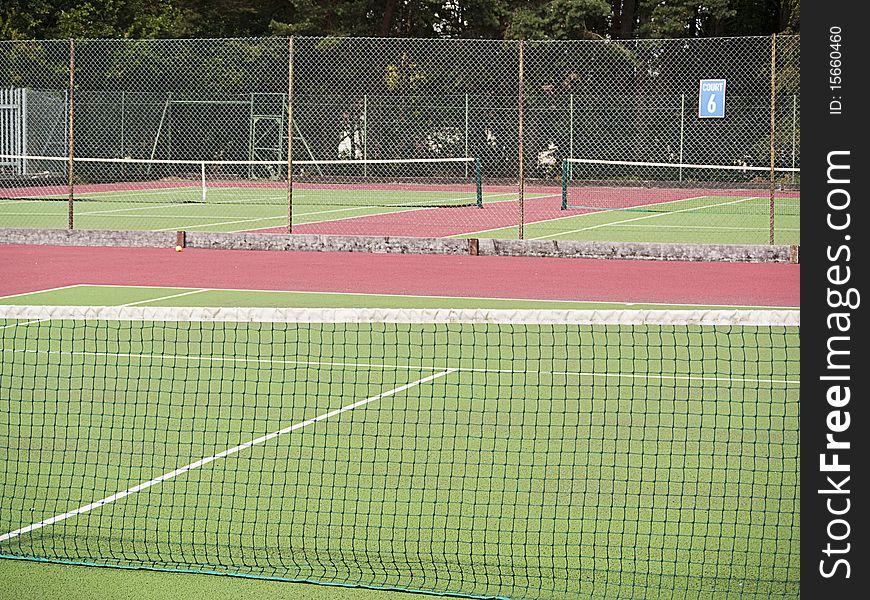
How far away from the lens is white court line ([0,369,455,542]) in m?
5.40

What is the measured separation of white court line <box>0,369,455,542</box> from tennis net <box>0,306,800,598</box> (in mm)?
18

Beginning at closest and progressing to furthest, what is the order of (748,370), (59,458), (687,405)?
(59,458), (687,405), (748,370)

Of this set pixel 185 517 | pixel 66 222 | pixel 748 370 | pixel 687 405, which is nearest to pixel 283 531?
pixel 185 517

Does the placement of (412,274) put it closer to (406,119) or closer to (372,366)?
(372,366)

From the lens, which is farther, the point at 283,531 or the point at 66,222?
the point at 66,222

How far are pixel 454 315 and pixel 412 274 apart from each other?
367 inches

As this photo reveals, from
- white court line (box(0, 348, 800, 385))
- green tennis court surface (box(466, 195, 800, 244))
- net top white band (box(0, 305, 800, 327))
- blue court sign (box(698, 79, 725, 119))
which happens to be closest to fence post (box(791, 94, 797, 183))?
green tennis court surface (box(466, 195, 800, 244))

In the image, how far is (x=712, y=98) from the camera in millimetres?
18344

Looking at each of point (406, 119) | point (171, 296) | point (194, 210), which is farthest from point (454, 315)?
point (406, 119)

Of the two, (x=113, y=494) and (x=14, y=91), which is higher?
(x=14, y=91)

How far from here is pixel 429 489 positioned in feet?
19.5
